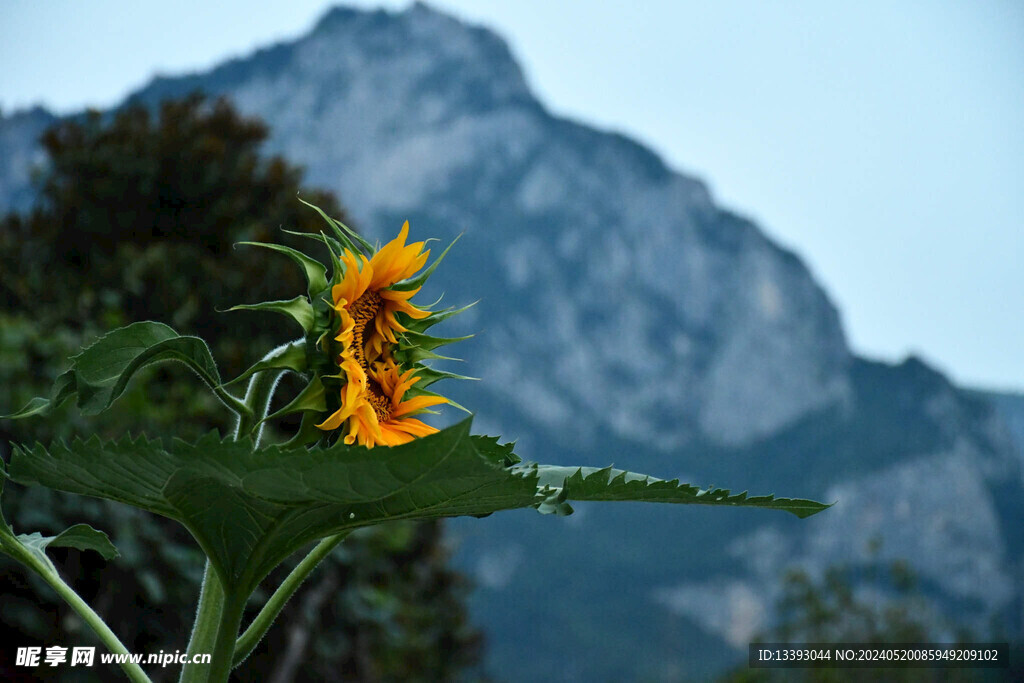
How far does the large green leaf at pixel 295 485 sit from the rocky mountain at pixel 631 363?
89.6 feet

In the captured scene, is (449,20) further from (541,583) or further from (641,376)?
(541,583)

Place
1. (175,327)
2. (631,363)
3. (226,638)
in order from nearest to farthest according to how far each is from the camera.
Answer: (226,638) < (175,327) < (631,363)

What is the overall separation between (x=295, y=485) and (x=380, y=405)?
0.46 feet

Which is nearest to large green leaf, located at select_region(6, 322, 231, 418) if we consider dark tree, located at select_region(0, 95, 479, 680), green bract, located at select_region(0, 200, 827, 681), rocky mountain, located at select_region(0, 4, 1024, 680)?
green bract, located at select_region(0, 200, 827, 681)

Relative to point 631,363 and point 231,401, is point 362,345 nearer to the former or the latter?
point 231,401

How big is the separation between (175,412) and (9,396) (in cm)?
102

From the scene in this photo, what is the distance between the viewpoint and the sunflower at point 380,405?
497 millimetres

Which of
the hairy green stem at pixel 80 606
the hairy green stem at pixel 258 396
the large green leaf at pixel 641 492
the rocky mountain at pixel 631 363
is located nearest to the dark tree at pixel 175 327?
the hairy green stem at pixel 80 606

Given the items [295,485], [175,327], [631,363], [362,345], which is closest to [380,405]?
[362,345]

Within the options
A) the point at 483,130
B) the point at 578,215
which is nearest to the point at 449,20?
the point at 483,130

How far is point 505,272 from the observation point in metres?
44.9

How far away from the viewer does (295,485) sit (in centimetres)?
40

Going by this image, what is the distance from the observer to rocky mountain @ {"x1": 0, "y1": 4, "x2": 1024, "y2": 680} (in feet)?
110

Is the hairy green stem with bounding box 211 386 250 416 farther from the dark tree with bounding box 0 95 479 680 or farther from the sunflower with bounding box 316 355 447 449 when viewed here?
the dark tree with bounding box 0 95 479 680
